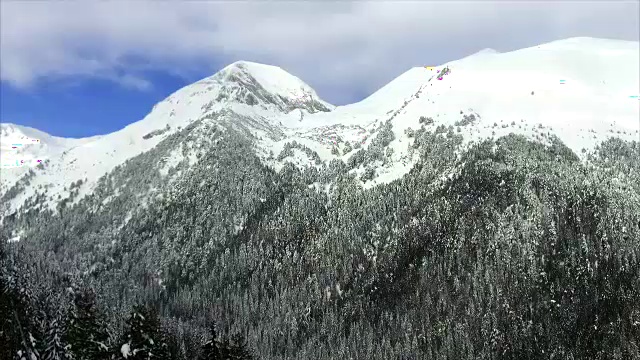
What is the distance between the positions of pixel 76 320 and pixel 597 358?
19610cm

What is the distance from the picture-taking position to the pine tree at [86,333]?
189ft

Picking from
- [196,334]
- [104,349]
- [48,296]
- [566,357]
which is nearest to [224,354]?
[104,349]

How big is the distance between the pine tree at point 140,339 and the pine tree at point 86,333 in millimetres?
4642

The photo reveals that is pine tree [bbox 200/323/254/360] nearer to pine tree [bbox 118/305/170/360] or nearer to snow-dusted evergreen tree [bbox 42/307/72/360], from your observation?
pine tree [bbox 118/305/170/360]

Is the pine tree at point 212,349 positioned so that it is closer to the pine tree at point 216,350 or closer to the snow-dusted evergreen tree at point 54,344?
the pine tree at point 216,350

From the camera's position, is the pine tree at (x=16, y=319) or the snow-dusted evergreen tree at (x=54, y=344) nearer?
the snow-dusted evergreen tree at (x=54, y=344)

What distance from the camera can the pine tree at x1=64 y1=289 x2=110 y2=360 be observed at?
5753 centimetres

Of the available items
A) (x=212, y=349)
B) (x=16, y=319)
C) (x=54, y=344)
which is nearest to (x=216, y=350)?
(x=212, y=349)

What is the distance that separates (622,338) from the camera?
647 ft

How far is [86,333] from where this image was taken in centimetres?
5766

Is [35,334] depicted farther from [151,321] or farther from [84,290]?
[151,321]

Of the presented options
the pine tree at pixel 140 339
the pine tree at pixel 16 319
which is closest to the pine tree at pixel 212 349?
the pine tree at pixel 140 339

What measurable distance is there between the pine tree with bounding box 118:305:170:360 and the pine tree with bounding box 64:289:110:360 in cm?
464

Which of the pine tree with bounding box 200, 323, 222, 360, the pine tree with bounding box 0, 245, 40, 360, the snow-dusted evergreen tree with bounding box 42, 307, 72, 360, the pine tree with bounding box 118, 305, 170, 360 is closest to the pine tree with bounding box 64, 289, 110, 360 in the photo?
the pine tree with bounding box 118, 305, 170, 360
